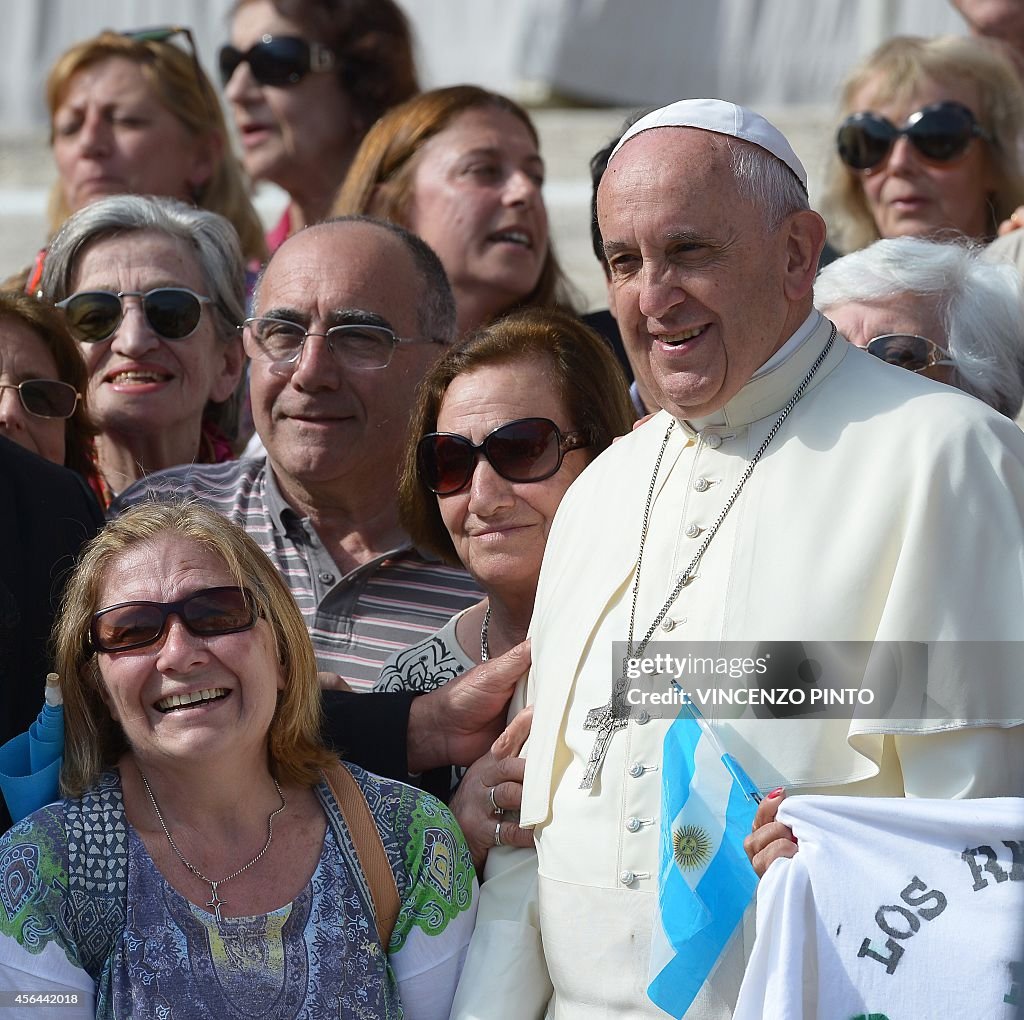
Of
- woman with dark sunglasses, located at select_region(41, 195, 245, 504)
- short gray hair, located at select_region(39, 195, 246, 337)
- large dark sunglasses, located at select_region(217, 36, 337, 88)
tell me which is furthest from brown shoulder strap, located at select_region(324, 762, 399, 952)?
large dark sunglasses, located at select_region(217, 36, 337, 88)

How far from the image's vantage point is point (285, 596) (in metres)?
3.38

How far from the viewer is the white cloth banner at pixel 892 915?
2557 millimetres

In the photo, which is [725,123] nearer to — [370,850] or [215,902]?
[370,850]

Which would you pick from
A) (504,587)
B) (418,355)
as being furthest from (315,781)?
(418,355)

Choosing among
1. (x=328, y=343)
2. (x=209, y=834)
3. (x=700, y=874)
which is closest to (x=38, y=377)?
(x=328, y=343)

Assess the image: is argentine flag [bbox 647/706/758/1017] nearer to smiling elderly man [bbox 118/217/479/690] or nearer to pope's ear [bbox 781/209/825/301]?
pope's ear [bbox 781/209/825/301]

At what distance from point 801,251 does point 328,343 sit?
1682 mm

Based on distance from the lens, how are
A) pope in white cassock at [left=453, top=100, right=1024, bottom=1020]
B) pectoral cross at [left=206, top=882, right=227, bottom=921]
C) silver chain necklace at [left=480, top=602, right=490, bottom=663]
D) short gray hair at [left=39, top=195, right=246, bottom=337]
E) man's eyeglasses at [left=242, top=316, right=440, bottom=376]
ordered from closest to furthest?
pope in white cassock at [left=453, top=100, right=1024, bottom=1020], pectoral cross at [left=206, top=882, right=227, bottom=921], silver chain necklace at [left=480, top=602, right=490, bottom=663], man's eyeglasses at [left=242, top=316, right=440, bottom=376], short gray hair at [left=39, top=195, right=246, bottom=337]

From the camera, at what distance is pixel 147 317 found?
479 cm

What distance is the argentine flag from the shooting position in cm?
276

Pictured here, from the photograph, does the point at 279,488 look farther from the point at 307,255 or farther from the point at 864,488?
the point at 864,488

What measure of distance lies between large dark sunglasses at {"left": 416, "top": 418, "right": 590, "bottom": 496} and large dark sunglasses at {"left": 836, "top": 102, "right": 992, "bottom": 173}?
1965 mm

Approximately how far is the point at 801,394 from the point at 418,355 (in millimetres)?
1654

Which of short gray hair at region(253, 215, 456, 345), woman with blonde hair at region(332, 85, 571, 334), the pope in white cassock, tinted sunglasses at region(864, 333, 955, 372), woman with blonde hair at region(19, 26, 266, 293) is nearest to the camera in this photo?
the pope in white cassock
